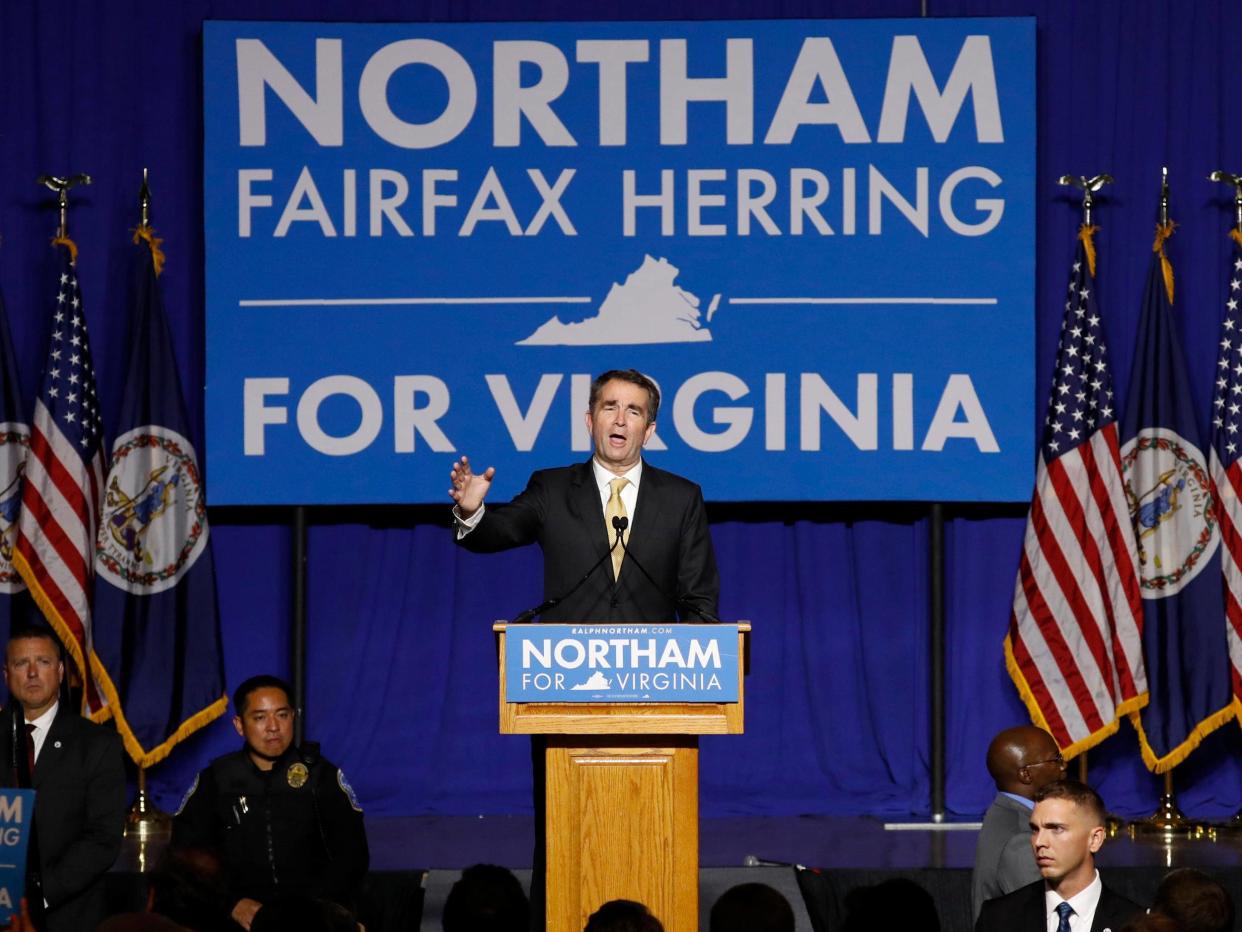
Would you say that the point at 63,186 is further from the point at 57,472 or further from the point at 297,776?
the point at 297,776

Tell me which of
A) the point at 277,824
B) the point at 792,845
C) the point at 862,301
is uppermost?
the point at 862,301

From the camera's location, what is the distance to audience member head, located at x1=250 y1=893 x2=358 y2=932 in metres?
3.02

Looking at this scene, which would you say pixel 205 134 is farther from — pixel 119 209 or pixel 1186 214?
pixel 1186 214

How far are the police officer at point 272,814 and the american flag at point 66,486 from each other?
7.72ft

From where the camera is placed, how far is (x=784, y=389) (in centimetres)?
732

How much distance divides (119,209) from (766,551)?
3076 mm

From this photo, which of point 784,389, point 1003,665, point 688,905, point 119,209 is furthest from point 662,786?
point 119,209

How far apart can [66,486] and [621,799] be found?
162 inches

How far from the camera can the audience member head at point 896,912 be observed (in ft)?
11.4

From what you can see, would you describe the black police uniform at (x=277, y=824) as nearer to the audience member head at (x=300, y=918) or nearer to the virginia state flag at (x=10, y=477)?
the audience member head at (x=300, y=918)

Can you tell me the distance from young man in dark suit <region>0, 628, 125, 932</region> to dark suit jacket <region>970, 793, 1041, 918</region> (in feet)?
7.01

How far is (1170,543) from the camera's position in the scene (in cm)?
732

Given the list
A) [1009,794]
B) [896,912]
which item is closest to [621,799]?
[896,912]

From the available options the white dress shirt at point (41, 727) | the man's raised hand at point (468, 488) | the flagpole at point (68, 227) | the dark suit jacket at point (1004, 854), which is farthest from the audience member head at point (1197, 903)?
the flagpole at point (68, 227)
